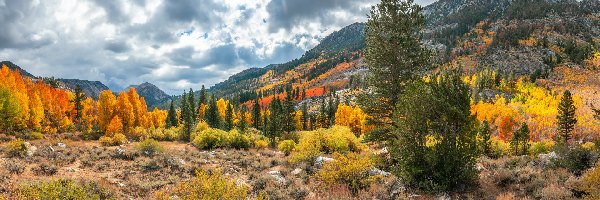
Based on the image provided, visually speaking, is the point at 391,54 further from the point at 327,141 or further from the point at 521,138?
the point at 521,138

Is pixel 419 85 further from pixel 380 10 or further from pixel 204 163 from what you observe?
pixel 204 163

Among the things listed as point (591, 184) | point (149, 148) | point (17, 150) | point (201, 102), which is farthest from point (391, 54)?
point (201, 102)

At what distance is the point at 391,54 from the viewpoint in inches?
976

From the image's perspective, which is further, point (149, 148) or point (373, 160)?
point (149, 148)

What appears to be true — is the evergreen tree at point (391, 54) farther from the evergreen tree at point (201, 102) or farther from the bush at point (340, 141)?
the evergreen tree at point (201, 102)

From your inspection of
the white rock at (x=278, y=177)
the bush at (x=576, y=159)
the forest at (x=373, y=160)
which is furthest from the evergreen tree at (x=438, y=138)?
the white rock at (x=278, y=177)

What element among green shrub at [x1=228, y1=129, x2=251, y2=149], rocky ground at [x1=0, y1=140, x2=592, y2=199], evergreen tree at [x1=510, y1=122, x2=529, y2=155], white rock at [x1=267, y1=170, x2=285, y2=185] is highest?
rocky ground at [x1=0, y1=140, x2=592, y2=199]

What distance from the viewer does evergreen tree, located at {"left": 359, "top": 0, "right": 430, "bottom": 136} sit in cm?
2448

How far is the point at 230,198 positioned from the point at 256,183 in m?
8.05

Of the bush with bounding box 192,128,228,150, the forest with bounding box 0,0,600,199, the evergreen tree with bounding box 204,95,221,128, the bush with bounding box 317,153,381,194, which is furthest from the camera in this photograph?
the evergreen tree with bounding box 204,95,221,128

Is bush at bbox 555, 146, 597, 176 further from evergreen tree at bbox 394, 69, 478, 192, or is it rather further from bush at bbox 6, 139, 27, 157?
bush at bbox 6, 139, 27, 157

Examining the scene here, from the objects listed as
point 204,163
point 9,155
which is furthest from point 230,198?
point 9,155

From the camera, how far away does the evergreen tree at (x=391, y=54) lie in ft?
80.3

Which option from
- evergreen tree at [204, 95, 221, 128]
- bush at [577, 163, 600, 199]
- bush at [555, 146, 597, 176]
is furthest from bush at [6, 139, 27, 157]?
evergreen tree at [204, 95, 221, 128]
